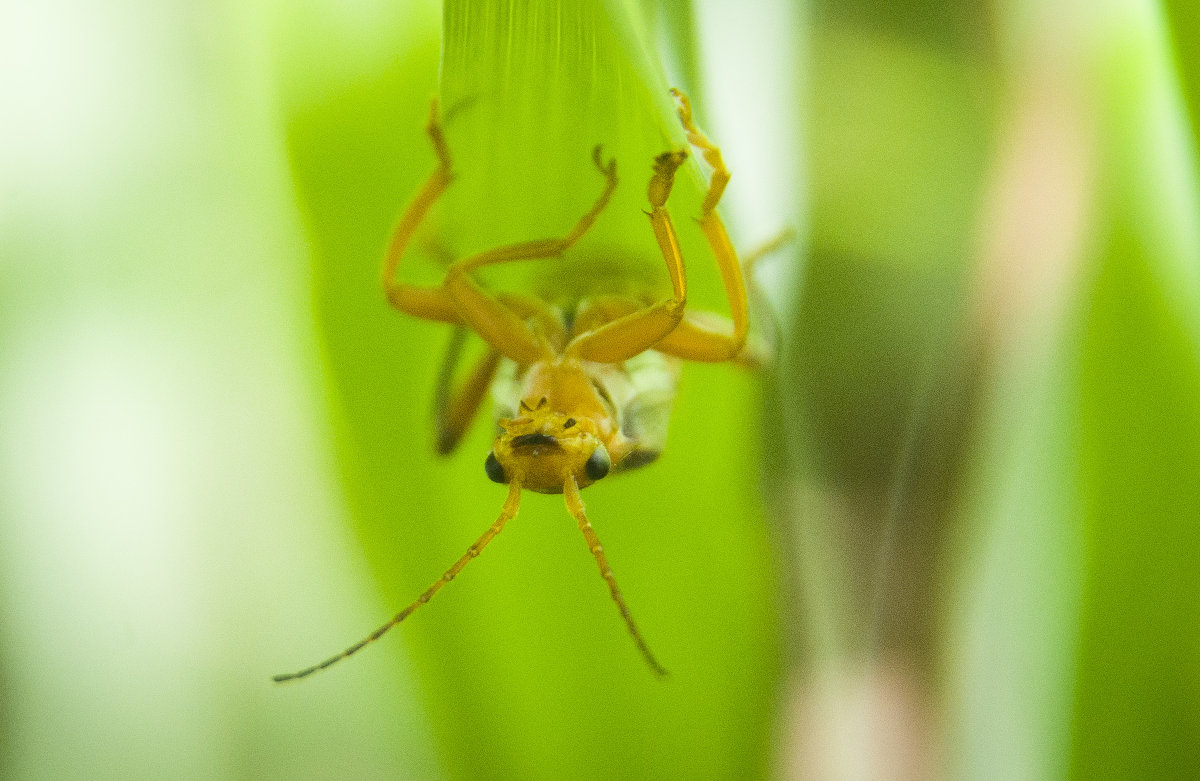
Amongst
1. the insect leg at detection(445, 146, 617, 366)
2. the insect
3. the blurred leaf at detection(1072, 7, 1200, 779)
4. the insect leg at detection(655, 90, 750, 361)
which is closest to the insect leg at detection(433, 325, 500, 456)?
the insect

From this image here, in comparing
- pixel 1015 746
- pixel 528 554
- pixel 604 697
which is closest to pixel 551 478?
pixel 528 554

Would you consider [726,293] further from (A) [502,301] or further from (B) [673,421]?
(A) [502,301]

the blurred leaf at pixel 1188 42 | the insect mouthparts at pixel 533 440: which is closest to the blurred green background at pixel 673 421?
the blurred leaf at pixel 1188 42

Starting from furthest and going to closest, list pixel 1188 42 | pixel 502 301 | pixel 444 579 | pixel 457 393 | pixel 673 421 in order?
1. pixel 457 393
2. pixel 502 301
3. pixel 673 421
4. pixel 444 579
5. pixel 1188 42

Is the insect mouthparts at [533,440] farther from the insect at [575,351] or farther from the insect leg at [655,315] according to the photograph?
the insect leg at [655,315]

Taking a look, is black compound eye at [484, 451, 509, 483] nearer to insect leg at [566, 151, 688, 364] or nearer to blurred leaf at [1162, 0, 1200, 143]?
insect leg at [566, 151, 688, 364]

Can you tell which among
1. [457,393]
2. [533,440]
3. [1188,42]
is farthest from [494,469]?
[1188,42]
